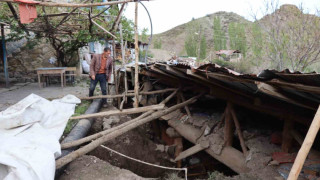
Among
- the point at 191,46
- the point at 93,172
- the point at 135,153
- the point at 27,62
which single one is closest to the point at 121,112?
the point at 93,172

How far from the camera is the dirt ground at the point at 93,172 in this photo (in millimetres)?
3531

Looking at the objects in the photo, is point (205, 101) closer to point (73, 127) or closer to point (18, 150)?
point (73, 127)

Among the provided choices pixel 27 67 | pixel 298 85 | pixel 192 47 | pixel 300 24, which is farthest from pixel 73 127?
pixel 192 47

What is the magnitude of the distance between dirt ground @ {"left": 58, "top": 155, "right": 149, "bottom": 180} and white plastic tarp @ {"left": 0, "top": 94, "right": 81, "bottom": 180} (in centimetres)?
51

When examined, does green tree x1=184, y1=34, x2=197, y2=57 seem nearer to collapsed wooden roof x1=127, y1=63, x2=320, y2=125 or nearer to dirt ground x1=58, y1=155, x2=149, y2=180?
collapsed wooden roof x1=127, y1=63, x2=320, y2=125

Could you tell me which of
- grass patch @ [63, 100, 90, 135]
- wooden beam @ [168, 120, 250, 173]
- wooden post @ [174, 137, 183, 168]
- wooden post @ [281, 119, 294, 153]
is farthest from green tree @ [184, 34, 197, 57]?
wooden post @ [281, 119, 294, 153]

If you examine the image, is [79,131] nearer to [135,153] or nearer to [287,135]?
[135,153]

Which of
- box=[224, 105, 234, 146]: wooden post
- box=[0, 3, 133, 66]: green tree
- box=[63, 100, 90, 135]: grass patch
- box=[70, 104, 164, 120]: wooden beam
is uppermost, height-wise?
box=[0, 3, 133, 66]: green tree

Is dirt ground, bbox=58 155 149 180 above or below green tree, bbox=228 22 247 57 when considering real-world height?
below

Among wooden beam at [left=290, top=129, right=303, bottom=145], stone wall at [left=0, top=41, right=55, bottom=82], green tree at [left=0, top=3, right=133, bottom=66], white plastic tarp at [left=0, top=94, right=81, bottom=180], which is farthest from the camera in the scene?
stone wall at [left=0, top=41, right=55, bottom=82]

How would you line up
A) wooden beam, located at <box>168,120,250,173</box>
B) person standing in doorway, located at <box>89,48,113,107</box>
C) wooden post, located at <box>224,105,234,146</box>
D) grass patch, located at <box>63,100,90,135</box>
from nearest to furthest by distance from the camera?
1. wooden beam, located at <box>168,120,250,173</box>
2. wooden post, located at <box>224,105,234,146</box>
3. grass patch, located at <box>63,100,90,135</box>
4. person standing in doorway, located at <box>89,48,113,107</box>

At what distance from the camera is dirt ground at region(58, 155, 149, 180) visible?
353cm

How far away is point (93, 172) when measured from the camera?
367cm

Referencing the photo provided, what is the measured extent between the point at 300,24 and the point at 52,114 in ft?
39.7
